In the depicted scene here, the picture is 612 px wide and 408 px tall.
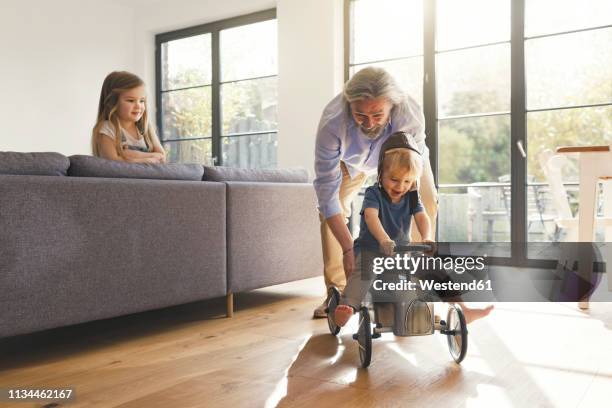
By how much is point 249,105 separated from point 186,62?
1020mm

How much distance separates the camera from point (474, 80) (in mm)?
4371

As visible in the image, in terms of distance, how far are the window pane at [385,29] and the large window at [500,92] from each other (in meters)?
0.01

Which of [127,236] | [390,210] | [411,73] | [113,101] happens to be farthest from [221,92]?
[390,210]

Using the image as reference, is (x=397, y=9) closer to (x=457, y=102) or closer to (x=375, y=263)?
(x=457, y=102)

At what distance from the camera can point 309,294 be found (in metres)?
3.21

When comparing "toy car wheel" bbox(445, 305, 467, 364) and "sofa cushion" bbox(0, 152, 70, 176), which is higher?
"sofa cushion" bbox(0, 152, 70, 176)

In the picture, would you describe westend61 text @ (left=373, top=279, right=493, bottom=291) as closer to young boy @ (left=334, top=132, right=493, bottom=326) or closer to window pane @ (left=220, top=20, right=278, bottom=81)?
young boy @ (left=334, top=132, right=493, bottom=326)

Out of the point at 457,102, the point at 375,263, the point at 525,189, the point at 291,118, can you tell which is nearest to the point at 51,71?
the point at 291,118

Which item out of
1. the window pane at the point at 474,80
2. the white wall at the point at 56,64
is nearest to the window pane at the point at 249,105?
the white wall at the point at 56,64

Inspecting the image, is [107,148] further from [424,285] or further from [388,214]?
[424,285]

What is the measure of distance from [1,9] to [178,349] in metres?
4.66

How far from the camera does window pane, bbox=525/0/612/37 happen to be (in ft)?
12.9

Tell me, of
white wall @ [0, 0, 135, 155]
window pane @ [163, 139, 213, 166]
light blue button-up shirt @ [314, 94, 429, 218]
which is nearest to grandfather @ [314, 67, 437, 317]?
light blue button-up shirt @ [314, 94, 429, 218]

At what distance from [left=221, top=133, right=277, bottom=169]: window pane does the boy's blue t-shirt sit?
3.65m
